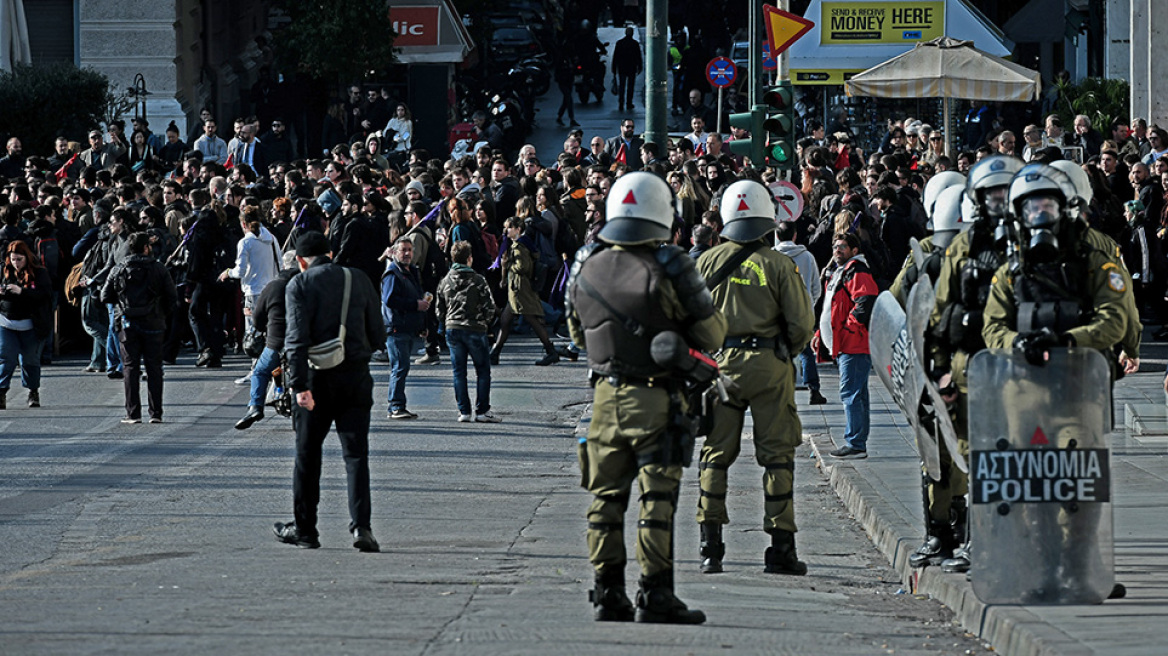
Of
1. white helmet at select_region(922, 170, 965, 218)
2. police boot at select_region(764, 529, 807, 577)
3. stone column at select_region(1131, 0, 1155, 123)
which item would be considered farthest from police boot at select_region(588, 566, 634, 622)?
stone column at select_region(1131, 0, 1155, 123)

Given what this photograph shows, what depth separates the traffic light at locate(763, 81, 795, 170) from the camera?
65.7 ft

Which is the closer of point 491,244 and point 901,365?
point 901,365

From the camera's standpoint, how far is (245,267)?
18906 mm

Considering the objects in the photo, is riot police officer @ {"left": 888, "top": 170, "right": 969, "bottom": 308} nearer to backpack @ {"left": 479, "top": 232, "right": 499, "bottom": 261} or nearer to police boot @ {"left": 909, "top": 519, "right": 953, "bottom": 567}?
police boot @ {"left": 909, "top": 519, "right": 953, "bottom": 567}

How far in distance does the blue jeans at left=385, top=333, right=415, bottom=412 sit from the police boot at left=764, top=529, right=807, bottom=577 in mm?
7171

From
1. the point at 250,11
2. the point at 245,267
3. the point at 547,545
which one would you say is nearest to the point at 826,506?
the point at 547,545

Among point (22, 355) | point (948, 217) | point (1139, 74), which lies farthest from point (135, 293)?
point (1139, 74)

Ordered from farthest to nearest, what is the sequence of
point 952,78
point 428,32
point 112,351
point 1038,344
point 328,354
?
point 428,32, point 952,78, point 112,351, point 328,354, point 1038,344

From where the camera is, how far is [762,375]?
32.4ft

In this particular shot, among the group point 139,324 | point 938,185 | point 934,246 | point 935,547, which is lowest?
point 935,547

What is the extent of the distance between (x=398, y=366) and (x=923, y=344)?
8.18 meters

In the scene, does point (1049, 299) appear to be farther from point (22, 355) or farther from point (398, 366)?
point (22, 355)

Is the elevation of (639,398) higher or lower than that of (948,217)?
lower

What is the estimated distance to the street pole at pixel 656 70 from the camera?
21938 millimetres
